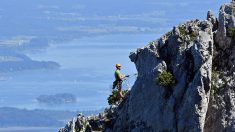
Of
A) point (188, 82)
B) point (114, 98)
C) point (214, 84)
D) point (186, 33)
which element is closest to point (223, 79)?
point (214, 84)

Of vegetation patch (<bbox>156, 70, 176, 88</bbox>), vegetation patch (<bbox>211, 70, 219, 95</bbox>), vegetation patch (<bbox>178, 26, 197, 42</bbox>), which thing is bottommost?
vegetation patch (<bbox>211, 70, 219, 95</bbox>)

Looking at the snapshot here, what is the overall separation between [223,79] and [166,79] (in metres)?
1.71

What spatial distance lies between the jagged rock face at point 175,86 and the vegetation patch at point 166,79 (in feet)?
0.42

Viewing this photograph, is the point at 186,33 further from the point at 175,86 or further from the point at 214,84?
the point at 214,84

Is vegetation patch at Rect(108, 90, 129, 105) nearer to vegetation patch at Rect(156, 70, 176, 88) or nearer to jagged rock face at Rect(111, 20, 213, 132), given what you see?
jagged rock face at Rect(111, 20, 213, 132)

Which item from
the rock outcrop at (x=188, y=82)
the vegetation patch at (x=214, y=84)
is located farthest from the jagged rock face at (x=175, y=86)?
the vegetation patch at (x=214, y=84)

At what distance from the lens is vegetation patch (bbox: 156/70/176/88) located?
2712 centimetres

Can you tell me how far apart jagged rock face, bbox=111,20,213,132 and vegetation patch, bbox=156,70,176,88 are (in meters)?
0.13

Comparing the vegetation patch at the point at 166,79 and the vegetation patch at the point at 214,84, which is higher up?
the vegetation patch at the point at 166,79

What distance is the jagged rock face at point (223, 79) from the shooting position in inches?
1013

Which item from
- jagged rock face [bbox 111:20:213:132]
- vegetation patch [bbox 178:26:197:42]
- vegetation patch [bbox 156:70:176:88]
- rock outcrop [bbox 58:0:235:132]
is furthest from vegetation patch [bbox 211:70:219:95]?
vegetation patch [bbox 178:26:197:42]

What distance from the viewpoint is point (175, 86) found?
1062 inches

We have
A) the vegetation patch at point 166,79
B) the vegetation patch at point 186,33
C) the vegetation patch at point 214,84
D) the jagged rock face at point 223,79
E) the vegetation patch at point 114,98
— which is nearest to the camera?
the jagged rock face at point 223,79

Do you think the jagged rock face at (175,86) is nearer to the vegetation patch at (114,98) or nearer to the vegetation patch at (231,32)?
the vegetation patch at (231,32)
